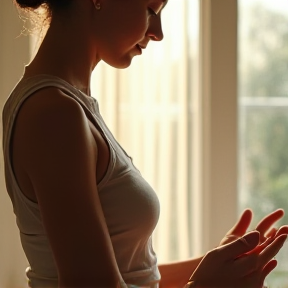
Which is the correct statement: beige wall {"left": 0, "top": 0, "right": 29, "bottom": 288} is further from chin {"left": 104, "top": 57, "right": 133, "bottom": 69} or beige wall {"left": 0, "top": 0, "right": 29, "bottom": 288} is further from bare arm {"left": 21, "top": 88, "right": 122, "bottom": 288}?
bare arm {"left": 21, "top": 88, "right": 122, "bottom": 288}

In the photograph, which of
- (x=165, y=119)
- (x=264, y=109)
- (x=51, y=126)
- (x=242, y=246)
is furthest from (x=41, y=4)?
(x=264, y=109)

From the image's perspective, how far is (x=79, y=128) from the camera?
0.71 m

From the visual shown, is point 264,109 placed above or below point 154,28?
below

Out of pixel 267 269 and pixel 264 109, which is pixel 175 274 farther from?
pixel 264 109

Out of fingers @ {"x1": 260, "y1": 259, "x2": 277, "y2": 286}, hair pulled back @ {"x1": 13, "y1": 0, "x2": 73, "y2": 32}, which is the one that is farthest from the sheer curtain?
fingers @ {"x1": 260, "y1": 259, "x2": 277, "y2": 286}

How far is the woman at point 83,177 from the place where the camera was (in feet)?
2.29

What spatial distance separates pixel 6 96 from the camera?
5.82 feet

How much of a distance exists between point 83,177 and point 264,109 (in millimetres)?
1475

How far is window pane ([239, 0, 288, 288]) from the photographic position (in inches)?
80.5

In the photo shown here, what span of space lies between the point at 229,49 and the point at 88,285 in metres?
1.40

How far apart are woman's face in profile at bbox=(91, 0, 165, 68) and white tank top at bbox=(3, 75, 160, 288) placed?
8 centimetres

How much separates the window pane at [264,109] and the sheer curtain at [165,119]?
0.77 feet

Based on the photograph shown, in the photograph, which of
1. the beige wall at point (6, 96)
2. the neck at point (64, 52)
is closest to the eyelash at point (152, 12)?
the neck at point (64, 52)

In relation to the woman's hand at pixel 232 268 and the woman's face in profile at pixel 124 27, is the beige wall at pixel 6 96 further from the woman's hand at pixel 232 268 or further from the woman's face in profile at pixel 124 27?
the woman's hand at pixel 232 268
